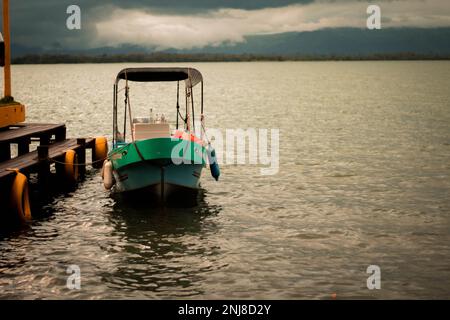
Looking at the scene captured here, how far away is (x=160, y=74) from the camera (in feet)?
57.4

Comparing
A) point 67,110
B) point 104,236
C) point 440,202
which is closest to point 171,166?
point 104,236

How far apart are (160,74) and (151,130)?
5.83 feet

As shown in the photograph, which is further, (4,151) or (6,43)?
(6,43)

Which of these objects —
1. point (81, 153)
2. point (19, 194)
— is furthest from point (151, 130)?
point (19, 194)

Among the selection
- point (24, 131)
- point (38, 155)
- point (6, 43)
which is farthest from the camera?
point (6, 43)

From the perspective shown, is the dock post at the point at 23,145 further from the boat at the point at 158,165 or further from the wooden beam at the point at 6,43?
the boat at the point at 158,165

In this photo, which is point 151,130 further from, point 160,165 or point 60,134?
point 60,134

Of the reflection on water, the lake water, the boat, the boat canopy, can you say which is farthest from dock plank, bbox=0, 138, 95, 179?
the boat canopy

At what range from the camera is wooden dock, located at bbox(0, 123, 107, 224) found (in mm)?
13871

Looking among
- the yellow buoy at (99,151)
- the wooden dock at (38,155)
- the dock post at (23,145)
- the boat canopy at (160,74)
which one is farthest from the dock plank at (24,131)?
the boat canopy at (160,74)

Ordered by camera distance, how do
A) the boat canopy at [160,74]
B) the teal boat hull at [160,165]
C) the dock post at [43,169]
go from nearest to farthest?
the teal boat hull at [160,165] < the dock post at [43,169] < the boat canopy at [160,74]

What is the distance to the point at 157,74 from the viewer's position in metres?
17.5

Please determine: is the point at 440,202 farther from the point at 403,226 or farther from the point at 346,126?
the point at 346,126

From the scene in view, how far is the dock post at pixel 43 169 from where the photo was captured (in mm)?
16266
